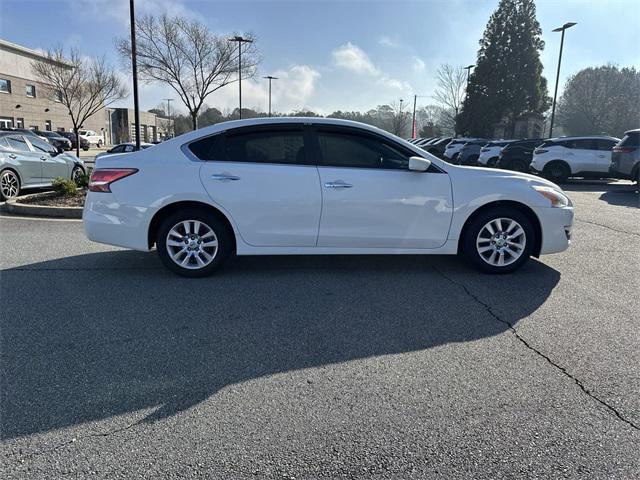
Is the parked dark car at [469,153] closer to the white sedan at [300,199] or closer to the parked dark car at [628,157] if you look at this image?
the parked dark car at [628,157]

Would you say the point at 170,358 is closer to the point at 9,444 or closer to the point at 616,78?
the point at 9,444

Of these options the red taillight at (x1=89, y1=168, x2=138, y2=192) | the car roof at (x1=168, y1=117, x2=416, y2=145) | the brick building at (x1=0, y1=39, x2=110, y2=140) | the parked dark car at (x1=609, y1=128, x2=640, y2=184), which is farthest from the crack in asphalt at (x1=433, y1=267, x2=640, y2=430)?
the brick building at (x1=0, y1=39, x2=110, y2=140)

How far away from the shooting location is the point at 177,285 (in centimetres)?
461

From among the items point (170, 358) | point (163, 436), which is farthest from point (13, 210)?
point (163, 436)

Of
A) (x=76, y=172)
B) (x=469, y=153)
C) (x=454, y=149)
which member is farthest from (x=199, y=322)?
(x=454, y=149)

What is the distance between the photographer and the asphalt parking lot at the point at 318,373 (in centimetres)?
218

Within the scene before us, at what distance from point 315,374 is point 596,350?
2106 mm

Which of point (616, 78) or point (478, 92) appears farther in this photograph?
point (616, 78)

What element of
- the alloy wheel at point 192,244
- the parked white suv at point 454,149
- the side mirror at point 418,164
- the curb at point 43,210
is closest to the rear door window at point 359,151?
the side mirror at point 418,164

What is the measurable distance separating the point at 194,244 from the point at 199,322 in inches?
50.7

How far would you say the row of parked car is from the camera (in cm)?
1312

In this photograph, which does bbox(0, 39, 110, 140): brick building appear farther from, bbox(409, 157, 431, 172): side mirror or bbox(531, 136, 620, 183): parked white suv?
bbox(409, 157, 431, 172): side mirror

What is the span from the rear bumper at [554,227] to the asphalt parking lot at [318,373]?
0.36m

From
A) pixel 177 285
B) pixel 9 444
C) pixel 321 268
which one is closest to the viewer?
pixel 9 444
